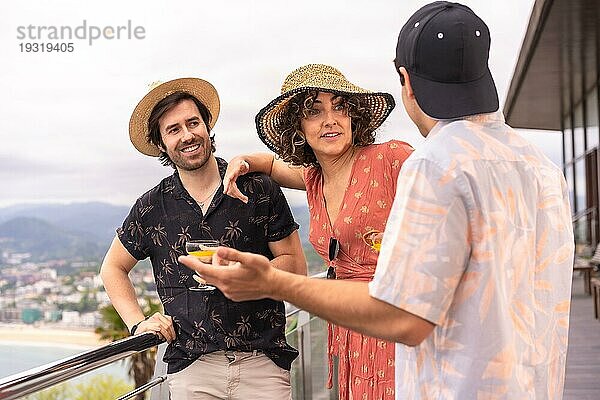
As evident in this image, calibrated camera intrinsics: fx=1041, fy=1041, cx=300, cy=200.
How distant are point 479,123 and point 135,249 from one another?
5.03 ft

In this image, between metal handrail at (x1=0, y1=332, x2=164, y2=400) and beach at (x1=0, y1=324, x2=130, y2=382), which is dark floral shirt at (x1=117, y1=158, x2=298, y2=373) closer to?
metal handrail at (x1=0, y1=332, x2=164, y2=400)

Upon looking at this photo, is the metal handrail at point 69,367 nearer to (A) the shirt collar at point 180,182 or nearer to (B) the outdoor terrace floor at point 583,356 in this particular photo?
(A) the shirt collar at point 180,182

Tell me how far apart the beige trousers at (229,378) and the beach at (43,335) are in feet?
106

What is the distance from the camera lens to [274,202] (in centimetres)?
293

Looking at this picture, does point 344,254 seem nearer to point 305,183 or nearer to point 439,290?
point 305,183

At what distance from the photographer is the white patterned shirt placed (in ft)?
5.04

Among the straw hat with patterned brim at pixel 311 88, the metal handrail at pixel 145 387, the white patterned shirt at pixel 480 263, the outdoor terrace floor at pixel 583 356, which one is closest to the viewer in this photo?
the white patterned shirt at pixel 480 263

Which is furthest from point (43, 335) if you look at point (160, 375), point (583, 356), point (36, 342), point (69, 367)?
point (69, 367)

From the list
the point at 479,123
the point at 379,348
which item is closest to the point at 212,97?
the point at 379,348

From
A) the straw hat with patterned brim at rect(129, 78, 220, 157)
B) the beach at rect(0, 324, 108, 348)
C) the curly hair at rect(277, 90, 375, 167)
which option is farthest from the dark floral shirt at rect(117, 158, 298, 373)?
the beach at rect(0, 324, 108, 348)

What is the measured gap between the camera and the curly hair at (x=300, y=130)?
299cm

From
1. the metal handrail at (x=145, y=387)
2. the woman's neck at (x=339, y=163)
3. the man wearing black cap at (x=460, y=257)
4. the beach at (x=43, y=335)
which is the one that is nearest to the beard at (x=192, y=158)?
the woman's neck at (x=339, y=163)

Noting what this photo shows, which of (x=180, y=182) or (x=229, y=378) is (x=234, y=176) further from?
(x=229, y=378)

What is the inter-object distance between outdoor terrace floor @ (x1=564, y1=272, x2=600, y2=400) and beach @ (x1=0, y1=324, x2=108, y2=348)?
25410 mm
